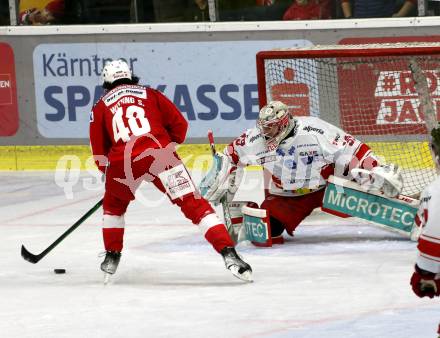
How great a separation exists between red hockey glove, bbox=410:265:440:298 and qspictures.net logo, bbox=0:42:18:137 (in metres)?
6.86

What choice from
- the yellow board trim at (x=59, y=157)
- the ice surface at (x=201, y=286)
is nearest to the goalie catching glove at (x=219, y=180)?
the ice surface at (x=201, y=286)

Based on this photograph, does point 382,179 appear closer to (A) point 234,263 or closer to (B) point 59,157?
(A) point 234,263

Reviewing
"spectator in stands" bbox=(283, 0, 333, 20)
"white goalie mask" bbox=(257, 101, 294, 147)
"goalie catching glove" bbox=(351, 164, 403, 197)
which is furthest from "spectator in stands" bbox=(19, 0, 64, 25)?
"goalie catching glove" bbox=(351, 164, 403, 197)

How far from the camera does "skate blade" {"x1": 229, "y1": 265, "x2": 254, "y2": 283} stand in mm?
5797

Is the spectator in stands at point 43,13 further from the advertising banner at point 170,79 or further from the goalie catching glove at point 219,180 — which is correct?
the goalie catching glove at point 219,180

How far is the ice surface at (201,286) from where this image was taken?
5047mm

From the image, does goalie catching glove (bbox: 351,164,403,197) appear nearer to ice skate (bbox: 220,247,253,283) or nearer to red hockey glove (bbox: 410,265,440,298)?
ice skate (bbox: 220,247,253,283)

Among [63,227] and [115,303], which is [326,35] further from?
[115,303]

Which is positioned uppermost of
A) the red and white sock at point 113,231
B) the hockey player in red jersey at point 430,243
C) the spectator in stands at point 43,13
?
the spectator in stands at point 43,13

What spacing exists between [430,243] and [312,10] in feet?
20.2

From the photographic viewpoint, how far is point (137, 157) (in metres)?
5.87

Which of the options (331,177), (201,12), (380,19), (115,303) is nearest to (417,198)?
(331,177)

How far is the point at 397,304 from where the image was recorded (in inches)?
208

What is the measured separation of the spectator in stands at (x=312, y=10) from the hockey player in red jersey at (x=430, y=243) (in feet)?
19.7
